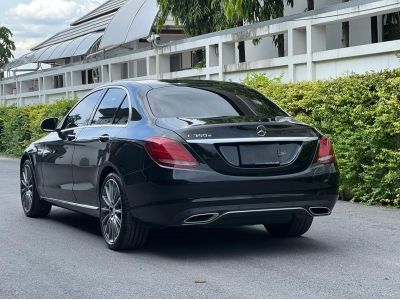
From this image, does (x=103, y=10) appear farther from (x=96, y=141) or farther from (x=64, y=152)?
(x=96, y=141)

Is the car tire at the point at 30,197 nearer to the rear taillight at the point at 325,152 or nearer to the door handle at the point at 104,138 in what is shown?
the door handle at the point at 104,138

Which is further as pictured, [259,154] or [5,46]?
[5,46]

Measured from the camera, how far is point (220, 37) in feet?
59.5

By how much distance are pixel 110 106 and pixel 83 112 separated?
0.79 m

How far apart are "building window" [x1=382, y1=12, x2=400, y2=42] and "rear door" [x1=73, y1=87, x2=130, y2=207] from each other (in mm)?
12450

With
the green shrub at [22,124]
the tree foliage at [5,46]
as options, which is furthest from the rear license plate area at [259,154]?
the tree foliage at [5,46]

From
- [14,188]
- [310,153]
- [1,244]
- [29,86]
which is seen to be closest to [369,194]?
[310,153]

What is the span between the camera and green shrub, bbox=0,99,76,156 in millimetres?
22578

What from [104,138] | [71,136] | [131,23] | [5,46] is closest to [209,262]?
[104,138]

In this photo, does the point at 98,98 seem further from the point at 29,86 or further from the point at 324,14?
the point at 29,86

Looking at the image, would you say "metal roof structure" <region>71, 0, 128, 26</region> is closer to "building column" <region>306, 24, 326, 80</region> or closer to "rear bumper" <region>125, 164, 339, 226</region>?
"building column" <region>306, 24, 326, 80</region>

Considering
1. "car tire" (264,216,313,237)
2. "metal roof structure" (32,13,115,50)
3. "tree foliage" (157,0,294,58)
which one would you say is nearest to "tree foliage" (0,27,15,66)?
"metal roof structure" (32,13,115,50)

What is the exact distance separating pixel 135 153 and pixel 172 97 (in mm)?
893

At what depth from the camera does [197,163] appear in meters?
6.34
